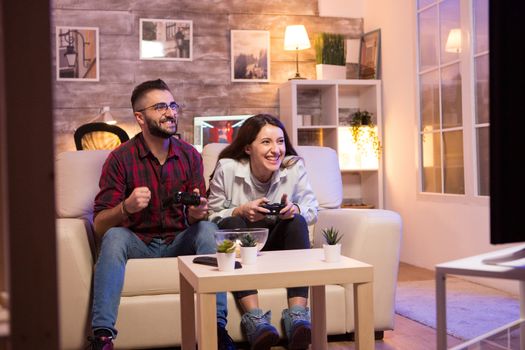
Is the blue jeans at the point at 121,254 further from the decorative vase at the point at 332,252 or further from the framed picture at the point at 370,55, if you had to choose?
the framed picture at the point at 370,55

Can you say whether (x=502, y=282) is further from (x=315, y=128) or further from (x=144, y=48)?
(x=144, y=48)

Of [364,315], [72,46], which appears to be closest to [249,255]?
[364,315]

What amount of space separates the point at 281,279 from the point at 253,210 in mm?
811

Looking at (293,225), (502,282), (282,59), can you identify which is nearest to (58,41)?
(282,59)

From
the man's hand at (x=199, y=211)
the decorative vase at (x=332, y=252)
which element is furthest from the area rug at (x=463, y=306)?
the man's hand at (x=199, y=211)

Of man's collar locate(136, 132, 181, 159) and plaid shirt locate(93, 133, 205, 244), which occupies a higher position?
man's collar locate(136, 132, 181, 159)

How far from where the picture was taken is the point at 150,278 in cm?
255

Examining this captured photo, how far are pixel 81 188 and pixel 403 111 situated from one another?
296 centimetres

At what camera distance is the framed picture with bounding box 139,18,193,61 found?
17.7ft

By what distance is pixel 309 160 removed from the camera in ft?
10.8

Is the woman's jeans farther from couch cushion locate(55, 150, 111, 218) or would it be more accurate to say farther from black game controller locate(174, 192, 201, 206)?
couch cushion locate(55, 150, 111, 218)

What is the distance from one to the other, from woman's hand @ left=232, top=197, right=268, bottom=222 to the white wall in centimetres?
198

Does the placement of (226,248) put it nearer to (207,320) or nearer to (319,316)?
(207,320)

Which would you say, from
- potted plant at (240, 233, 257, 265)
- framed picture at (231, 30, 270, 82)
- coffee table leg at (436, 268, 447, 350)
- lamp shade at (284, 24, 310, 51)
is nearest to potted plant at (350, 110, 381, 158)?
lamp shade at (284, 24, 310, 51)
